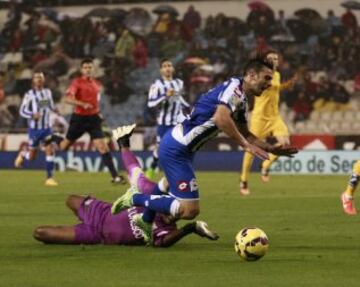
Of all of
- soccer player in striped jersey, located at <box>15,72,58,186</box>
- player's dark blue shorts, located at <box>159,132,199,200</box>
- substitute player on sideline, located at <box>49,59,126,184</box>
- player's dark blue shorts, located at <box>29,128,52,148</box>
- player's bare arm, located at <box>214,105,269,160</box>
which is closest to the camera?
player's bare arm, located at <box>214,105,269,160</box>

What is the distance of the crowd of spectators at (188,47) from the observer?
106 ft

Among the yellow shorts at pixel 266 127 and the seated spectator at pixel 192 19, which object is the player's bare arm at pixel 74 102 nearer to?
the yellow shorts at pixel 266 127

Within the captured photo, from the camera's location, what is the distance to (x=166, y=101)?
24312 mm

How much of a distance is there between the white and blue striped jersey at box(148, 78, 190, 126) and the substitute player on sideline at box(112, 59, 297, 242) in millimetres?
12727

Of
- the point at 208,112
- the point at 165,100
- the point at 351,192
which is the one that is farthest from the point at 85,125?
the point at 208,112

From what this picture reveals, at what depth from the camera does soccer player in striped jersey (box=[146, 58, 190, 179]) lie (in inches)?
936

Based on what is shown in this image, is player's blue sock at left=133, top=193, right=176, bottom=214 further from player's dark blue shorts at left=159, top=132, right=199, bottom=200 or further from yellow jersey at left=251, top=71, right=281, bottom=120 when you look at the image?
yellow jersey at left=251, top=71, right=281, bottom=120

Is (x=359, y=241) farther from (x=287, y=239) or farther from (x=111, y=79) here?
(x=111, y=79)

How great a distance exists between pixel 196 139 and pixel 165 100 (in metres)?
13.3

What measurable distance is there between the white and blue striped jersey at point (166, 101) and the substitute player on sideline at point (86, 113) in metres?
1.25

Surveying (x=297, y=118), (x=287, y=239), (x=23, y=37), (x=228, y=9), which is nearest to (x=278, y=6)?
(x=228, y=9)

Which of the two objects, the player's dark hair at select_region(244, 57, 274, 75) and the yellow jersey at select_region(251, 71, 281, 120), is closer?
the player's dark hair at select_region(244, 57, 274, 75)

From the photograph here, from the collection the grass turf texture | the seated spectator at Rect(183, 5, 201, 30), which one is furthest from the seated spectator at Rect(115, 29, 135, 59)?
the grass turf texture

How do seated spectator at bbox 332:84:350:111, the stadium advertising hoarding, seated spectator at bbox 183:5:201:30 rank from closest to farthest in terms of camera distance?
the stadium advertising hoarding → seated spectator at bbox 332:84:350:111 → seated spectator at bbox 183:5:201:30
